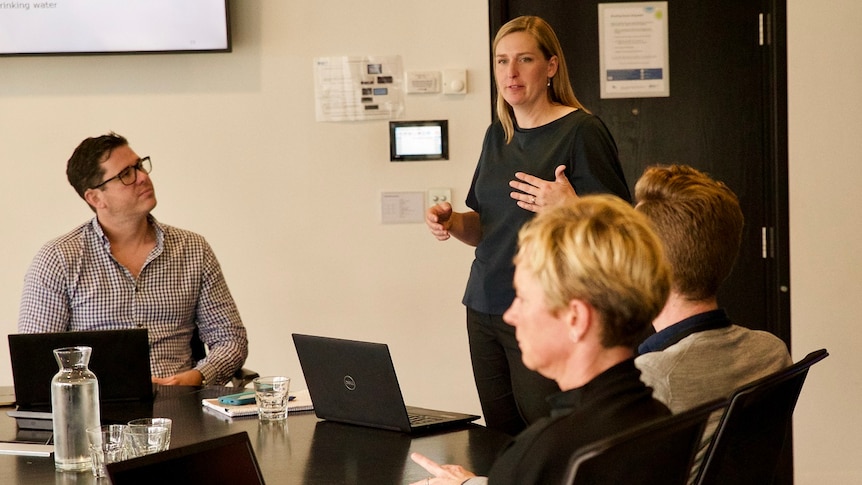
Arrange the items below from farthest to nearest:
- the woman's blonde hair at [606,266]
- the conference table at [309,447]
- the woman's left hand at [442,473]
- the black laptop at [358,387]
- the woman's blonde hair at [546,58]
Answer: the woman's blonde hair at [546,58], the black laptop at [358,387], the conference table at [309,447], the woman's left hand at [442,473], the woman's blonde hair at [606,266]

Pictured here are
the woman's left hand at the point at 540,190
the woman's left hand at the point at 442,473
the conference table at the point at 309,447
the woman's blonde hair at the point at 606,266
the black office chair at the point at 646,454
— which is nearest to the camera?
the black office chair at the point at 646,454

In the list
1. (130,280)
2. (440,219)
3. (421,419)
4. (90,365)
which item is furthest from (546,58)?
(90,365)

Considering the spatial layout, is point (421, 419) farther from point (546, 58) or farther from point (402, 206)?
point (402, 206)

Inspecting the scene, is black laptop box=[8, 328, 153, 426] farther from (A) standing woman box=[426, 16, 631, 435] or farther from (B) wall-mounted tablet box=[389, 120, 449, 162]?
(B) wall-mounted tablet box=[389, 120, 449, 162]

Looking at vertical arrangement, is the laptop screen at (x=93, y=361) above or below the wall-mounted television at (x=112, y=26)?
below

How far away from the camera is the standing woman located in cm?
263

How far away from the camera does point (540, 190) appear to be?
2.56m

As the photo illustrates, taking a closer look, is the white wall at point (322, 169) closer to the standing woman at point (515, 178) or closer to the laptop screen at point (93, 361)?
the standing woman at point (515, 178)

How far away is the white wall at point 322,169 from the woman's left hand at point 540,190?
4.06ft

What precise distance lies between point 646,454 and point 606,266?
0.26m

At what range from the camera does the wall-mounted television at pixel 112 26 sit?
3.65m

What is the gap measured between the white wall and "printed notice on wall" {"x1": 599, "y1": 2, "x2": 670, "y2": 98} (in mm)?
470

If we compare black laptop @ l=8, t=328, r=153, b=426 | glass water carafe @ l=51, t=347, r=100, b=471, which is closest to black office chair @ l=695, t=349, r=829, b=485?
glass water carafe @ l=51, t=347, r=100, b=471

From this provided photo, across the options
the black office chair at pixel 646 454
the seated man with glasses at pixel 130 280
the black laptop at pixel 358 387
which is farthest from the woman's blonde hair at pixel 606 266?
the seated man with glasses at pixel 130 280
